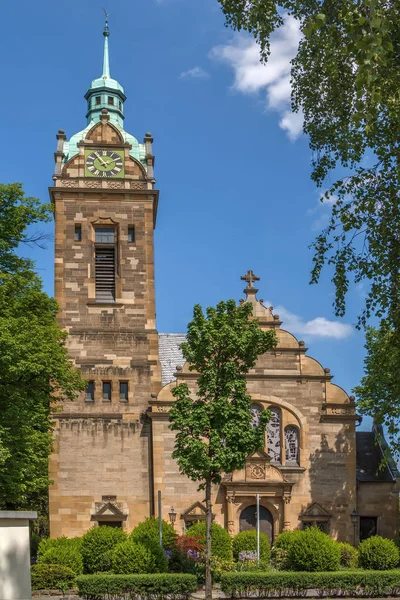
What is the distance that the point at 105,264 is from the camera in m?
36.8

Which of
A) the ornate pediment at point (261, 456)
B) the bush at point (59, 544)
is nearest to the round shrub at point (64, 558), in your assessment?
the bush at point (59, 544)

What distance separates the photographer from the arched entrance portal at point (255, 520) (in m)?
33.8

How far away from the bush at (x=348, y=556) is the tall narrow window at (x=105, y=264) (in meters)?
13.4

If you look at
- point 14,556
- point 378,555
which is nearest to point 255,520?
point 378,555

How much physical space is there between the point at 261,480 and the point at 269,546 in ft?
8.74

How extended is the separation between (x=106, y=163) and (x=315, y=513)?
16.8 metres

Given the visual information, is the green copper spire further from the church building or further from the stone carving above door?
the stone carving above door

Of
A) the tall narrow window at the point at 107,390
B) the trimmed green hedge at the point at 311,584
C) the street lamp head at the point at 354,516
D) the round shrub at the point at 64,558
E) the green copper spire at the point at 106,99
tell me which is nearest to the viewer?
the trimmed green hedge at the point at 311,584

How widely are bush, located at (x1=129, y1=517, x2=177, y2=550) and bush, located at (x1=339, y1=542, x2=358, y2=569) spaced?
6.13 metres

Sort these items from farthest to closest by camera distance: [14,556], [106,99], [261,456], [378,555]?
1. [106,99]
2. [261,456]
3. [378,555]
4. [14,556]

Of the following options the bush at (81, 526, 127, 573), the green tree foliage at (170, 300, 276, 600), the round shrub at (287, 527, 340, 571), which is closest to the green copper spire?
the green tree foliage at (170, 300, 276, 600)

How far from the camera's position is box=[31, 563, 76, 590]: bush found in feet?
88.5

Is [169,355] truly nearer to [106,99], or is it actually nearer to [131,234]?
[131,234]

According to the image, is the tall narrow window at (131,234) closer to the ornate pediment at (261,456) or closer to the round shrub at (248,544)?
the ornate pediment at (261,456)
